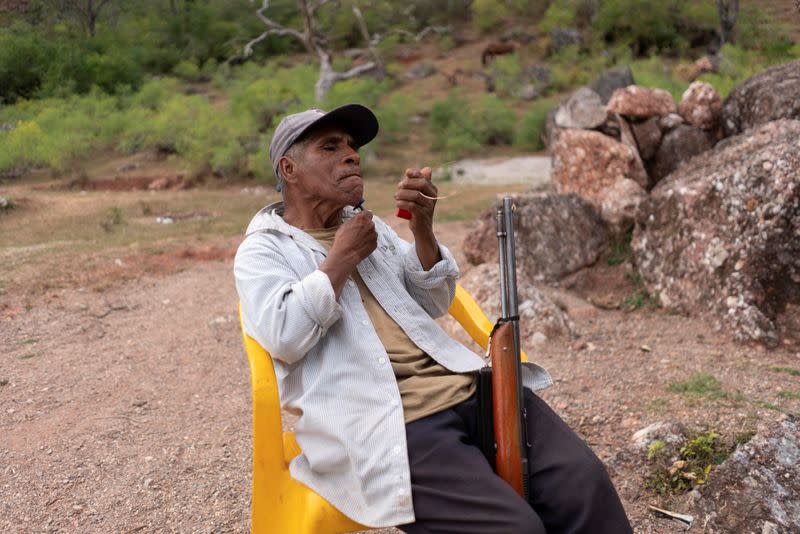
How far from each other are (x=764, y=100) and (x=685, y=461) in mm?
3306

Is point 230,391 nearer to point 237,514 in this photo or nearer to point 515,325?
point 237,514

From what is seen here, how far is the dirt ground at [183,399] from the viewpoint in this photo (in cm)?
260

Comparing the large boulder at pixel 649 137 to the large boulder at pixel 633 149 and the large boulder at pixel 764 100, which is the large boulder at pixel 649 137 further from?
the large boulder at pixel 764 100

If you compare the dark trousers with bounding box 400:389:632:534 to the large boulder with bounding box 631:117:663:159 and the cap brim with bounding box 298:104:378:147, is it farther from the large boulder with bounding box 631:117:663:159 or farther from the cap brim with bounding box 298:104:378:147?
the large boulder with bounding box 631:117:663:159

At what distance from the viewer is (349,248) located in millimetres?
1801

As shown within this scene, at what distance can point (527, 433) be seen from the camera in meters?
1.84

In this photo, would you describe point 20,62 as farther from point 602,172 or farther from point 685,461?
point 685,461

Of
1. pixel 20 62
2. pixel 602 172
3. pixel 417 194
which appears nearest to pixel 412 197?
pixel 417 194

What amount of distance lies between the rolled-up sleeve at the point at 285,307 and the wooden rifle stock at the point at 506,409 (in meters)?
0.39

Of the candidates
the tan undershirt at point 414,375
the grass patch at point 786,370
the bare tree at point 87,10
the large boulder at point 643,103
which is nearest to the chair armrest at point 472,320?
the tan undershirt at point 414,375

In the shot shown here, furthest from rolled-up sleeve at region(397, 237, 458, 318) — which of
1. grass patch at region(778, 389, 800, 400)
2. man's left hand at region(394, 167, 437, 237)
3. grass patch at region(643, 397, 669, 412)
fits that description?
grass patch at region(778, 389, 800, 400)

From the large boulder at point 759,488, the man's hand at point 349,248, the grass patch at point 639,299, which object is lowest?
the grass patch at point 639,299

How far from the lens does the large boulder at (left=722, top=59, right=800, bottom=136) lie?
4.76 metres

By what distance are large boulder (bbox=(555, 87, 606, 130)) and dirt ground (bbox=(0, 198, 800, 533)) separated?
4.81ft
